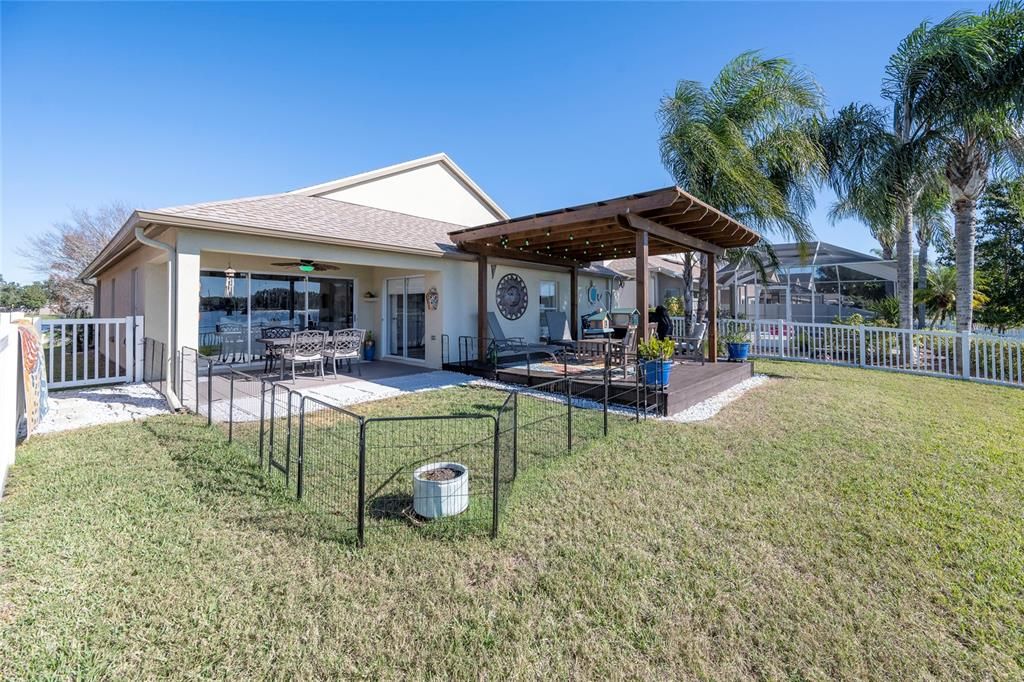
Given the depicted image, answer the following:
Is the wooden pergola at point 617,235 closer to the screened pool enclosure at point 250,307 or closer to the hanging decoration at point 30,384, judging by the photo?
the screened pool enclosure at point 250,307

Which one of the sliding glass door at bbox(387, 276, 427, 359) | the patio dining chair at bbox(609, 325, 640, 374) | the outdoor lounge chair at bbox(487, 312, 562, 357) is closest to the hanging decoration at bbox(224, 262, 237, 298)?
the sliding glass door at bbox(387, 276, 427, 359)

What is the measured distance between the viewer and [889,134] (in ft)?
37.9

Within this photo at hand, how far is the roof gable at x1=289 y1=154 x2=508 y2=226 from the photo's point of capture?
12492 mm

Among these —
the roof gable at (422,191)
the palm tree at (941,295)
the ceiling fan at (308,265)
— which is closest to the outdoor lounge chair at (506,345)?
the ceiling fan at (308,265)

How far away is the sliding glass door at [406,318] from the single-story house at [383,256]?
0.04 metres

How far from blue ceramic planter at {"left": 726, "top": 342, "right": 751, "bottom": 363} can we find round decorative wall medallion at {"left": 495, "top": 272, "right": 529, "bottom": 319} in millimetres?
5898

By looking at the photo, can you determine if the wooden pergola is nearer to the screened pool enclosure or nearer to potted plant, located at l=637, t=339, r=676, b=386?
potted plant, located at l=637, t=339, r=676, b=386

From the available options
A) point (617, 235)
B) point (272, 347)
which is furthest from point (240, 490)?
point (617, 235)

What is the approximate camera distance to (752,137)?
11.9 m

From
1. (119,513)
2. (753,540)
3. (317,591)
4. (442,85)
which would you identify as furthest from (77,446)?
(442,85)

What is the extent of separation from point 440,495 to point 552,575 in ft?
3.61

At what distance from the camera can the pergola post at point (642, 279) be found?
7.62 meters

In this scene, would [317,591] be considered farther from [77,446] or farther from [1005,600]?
[77,446]

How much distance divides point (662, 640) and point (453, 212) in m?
14.5
